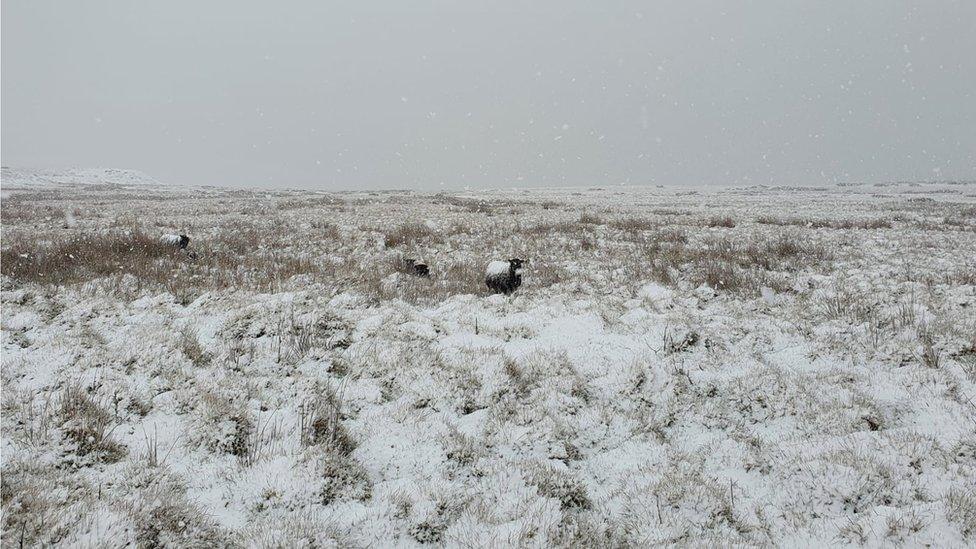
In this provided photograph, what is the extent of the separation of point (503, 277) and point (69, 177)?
88.7m

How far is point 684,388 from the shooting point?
4.31 metres

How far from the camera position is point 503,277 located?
7.51m

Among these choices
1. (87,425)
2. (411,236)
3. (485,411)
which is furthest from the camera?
(411,236)

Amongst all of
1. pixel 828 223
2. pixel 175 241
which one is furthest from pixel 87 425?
pixel 828 223

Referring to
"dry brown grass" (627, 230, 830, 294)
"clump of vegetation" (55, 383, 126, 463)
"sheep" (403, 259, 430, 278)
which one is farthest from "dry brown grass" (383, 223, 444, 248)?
"clump of vegetation" (55, 383, 126, 463)

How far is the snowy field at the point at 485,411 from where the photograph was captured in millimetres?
2750

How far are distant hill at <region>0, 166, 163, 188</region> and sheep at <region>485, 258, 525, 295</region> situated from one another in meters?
62.4

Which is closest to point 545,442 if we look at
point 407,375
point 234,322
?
point 407,375

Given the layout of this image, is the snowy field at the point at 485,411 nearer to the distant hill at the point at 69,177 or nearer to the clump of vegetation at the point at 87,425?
the clump of vegetation at the point at 87,425

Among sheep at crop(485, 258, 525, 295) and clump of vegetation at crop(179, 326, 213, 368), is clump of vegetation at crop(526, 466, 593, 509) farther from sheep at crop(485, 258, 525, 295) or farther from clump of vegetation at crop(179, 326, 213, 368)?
sheep at crop(485, 258, 525, 295)

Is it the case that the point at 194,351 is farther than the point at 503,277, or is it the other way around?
the point at 503,277

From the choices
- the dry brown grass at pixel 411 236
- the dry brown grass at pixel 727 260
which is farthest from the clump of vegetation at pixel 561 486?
the dry brown grass at pixel 411 236

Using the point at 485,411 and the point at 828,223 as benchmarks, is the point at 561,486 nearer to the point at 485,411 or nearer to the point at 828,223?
the point at 485,411

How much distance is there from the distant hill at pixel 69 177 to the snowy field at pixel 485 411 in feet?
202
